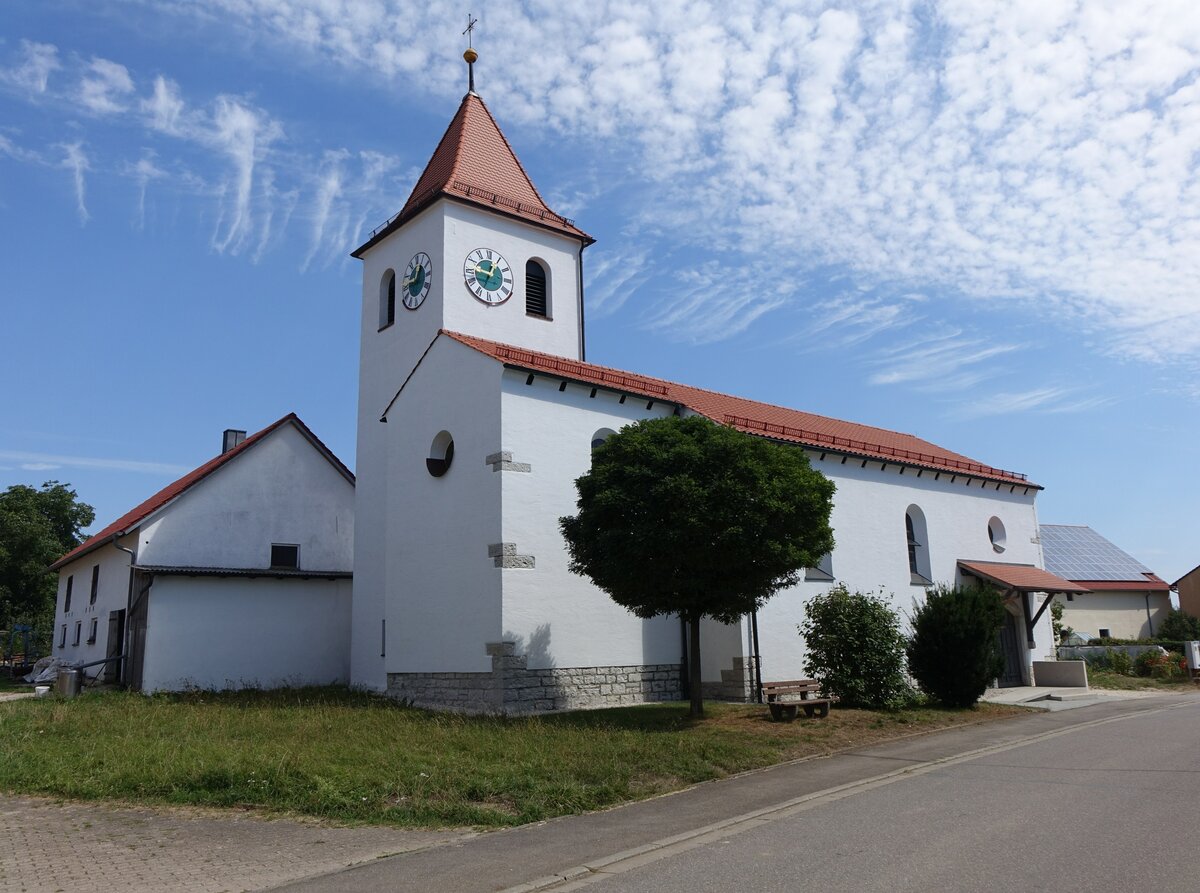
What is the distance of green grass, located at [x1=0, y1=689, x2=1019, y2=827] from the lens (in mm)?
10047

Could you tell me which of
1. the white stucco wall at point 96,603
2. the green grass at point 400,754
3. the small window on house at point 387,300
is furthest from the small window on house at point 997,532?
the white stucco wall at point 96,603

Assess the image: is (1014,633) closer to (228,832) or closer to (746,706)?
(746,706)

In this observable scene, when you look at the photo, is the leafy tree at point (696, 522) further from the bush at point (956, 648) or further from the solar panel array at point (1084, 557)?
the solar panel array at point (1084, 557)

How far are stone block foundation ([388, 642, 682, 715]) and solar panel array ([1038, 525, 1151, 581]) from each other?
33.9 m

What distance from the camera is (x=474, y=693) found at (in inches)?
715

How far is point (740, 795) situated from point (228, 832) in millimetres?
5539

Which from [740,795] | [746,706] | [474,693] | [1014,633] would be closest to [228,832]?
[740,795]

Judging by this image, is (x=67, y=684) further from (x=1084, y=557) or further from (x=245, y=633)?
(x=1084, y=557)

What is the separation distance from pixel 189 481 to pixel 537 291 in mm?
11754

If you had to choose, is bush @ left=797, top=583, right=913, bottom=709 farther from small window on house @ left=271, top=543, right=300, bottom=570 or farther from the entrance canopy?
small window on house @ left=271, top=543, right=300, bottom=570

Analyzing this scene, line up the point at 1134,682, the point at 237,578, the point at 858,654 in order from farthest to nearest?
the point at 1134,682
the point at 237,578
the point at 858,654

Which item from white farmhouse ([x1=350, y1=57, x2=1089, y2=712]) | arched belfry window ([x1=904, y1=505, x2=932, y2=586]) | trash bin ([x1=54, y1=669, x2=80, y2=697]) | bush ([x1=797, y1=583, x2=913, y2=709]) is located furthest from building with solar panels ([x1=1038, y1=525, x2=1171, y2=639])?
trash bin ([x1=54, y1=669, x2=80, y2=697])

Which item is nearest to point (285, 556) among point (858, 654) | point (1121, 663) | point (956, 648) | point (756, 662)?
point (756, 662)

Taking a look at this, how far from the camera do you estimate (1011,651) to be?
2741 centimetres
